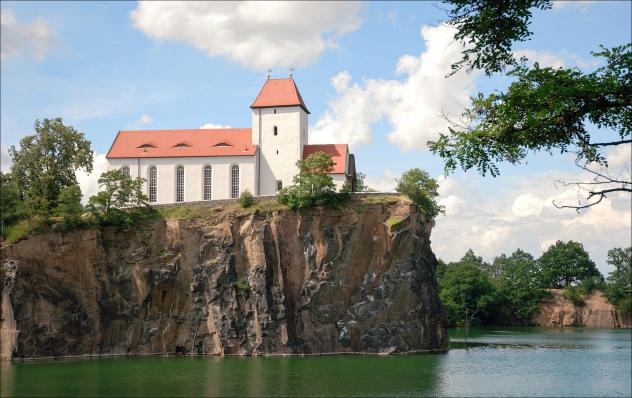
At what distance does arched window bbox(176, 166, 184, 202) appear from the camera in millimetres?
69694

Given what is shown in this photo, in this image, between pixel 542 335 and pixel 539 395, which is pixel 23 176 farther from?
pixel 542 335

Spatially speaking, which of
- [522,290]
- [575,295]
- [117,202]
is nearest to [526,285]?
[522,290]

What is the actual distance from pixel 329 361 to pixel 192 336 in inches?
533

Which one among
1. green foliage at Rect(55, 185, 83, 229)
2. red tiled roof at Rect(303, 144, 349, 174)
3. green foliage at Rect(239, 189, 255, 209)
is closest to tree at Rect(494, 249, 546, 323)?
red tiled roof at Rect(303, 144, 349, 174)

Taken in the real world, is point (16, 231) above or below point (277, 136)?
below

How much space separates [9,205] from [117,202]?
882 cm

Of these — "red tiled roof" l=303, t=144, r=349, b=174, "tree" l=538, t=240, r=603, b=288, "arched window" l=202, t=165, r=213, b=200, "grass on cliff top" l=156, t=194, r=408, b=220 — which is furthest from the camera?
"tree" l=538, t=240, r=603, b=288

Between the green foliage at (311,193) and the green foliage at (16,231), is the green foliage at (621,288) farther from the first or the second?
the green foliage at (16,231)

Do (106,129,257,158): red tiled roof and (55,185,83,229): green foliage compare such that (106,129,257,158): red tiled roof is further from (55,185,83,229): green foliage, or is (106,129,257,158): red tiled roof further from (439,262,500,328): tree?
(439,262,500,328): tree

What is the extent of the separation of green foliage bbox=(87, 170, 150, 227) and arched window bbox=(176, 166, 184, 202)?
19.4 feet

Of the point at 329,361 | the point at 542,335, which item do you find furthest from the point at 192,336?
the point at 542,335

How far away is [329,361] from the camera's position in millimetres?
53000

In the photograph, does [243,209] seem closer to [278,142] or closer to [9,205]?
[278,142]

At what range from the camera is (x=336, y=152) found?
6912 centimetres
